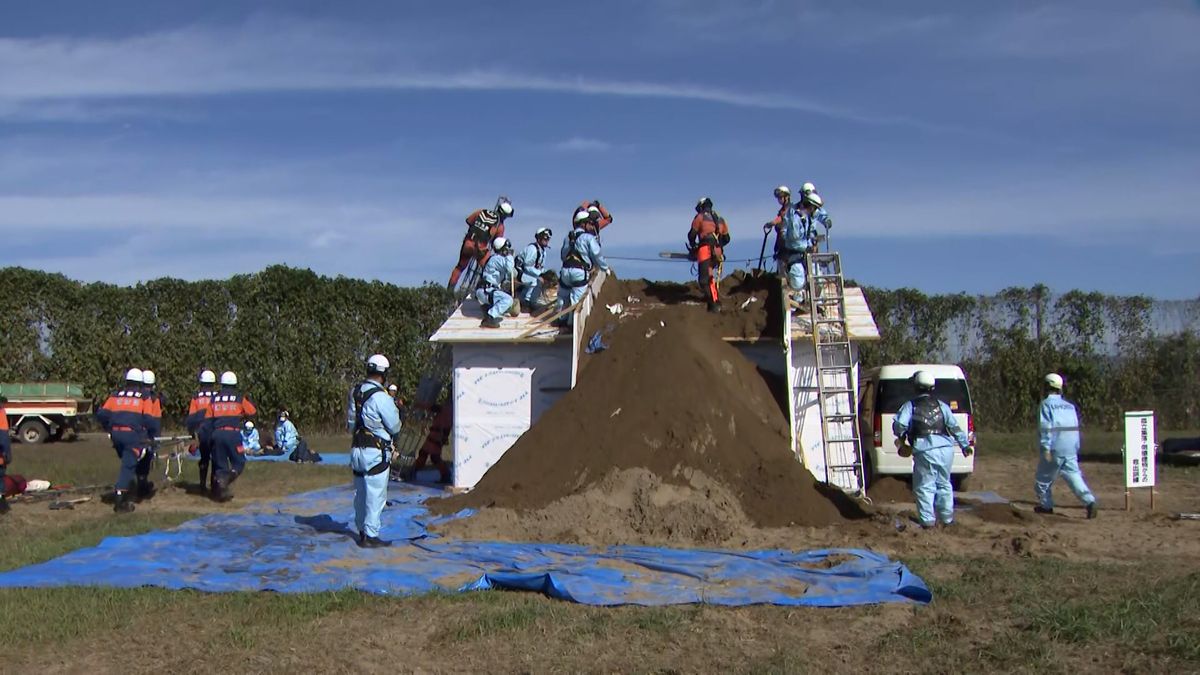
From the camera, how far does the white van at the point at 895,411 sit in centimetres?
1523

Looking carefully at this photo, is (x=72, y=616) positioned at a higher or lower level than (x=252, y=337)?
lower

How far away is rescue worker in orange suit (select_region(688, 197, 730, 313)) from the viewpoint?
15016 mm

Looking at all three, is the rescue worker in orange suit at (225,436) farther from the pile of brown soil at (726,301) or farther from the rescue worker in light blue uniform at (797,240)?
the rescue worker in light blue uniform at (797,240)

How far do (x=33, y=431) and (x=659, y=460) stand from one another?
1895cm

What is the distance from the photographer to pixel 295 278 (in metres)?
25.3

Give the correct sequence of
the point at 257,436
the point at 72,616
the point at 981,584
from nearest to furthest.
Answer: the point at 72,616, the point at 981,584, the point at 257,436

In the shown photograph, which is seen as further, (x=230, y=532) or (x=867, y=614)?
(x=230, y=532)

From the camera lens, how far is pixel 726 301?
49.6 feet

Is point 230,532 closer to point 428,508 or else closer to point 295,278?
point 428,508

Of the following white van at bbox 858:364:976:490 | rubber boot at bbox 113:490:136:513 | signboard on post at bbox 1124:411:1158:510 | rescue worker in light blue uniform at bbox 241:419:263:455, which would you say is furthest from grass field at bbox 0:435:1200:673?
rescue worker in light blue uniform at bbox 241:419:263:455

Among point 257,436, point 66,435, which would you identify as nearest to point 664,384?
point 257,436

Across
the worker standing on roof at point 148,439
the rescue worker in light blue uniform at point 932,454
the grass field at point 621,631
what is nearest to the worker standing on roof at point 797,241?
the rescue worker in light blue uniform at point 932,454

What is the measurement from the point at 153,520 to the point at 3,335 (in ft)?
53.4

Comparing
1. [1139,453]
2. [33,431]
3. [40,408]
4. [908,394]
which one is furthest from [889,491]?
[33,431]
